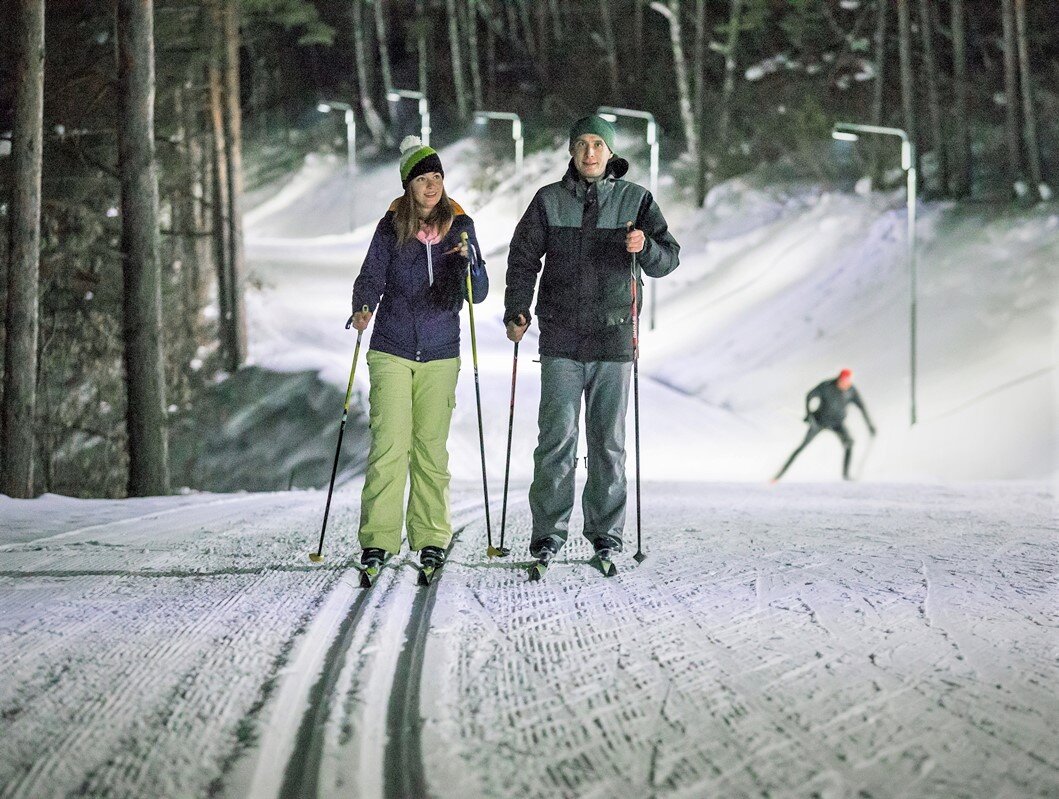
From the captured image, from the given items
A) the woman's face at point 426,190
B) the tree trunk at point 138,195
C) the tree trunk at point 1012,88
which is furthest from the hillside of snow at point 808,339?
the woman's face at point 426,190

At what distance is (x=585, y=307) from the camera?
22.0 feet

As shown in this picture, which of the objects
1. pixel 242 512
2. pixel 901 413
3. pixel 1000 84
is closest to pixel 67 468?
pixel 901 413

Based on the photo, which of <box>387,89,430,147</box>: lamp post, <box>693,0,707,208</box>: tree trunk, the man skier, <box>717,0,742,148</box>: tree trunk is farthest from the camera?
<box>717,0,742,148</box>: tree trunk

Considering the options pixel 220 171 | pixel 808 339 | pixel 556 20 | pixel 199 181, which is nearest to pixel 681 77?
pixel 556 20

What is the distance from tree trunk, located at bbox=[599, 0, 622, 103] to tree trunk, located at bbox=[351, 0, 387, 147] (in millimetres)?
11002

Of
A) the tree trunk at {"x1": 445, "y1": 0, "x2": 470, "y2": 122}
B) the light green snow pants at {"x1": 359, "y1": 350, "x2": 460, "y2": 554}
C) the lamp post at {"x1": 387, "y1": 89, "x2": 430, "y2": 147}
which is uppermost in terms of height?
the tree trunk at {"x1": 445, "y1": 0, "x2": 470, "y2": 122}

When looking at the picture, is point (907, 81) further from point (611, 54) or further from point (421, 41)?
point (421, 41)

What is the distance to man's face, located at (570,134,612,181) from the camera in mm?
6609

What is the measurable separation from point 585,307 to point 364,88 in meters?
56.2

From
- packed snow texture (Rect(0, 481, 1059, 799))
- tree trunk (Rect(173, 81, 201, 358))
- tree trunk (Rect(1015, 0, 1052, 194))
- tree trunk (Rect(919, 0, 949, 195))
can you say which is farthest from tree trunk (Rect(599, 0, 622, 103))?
packed snow texture (Rect(0, 481, 1059, 799))

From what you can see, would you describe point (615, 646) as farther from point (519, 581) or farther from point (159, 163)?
point (159, 163)

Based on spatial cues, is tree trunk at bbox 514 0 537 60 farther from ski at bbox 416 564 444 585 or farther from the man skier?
ski at bbox 416 564 444 585

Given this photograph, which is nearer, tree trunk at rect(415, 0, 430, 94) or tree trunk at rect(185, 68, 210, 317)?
tree trunk at rect(185, 68, 210, 317)

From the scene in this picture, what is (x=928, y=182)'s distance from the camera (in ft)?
131
